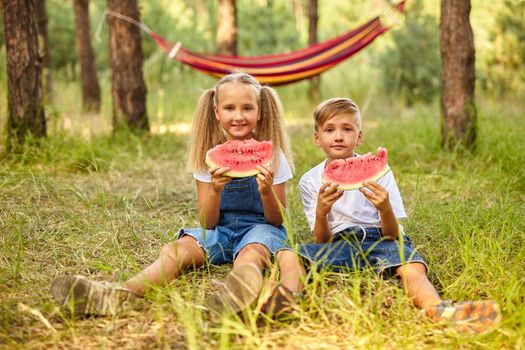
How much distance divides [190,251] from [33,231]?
1.14 meters

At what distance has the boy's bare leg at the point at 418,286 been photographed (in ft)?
7.41

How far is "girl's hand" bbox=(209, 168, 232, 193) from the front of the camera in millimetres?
2594

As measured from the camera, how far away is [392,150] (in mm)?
5398

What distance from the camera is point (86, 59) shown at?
32.4ft

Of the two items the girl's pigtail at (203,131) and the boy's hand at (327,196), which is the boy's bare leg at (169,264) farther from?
the boy's hand at (327,196)

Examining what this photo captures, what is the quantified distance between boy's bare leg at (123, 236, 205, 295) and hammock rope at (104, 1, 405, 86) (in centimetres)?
379

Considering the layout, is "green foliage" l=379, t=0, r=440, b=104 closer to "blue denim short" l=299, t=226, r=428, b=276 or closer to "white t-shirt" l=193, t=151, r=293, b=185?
"white t-shirt" l=193, t=151, r=293, b=185

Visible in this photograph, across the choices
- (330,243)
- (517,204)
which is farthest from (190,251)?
(517,204)

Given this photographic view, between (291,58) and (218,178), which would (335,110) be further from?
(291,58)

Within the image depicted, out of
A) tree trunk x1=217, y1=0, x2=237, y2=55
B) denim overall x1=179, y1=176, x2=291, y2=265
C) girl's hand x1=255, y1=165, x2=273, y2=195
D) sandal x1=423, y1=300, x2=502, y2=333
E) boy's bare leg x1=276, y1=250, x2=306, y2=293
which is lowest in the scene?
sandal x1=423, y1=300, x2=502, y2=333

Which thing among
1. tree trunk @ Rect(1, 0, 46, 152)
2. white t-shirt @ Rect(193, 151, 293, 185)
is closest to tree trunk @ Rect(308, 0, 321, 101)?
tree trunk @ Rect(1, 0, 46, 152)

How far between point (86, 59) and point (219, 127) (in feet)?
24.7

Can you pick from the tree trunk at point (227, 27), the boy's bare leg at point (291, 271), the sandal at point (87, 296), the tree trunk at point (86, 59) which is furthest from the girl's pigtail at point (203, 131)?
the tree trunk at point (86, 59)

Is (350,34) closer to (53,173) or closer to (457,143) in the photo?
(457,143)
